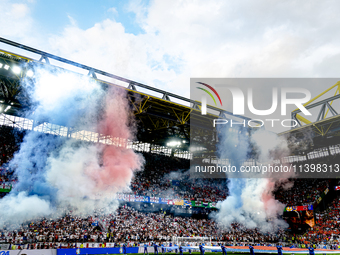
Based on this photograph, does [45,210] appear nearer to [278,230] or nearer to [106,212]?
[106,212]

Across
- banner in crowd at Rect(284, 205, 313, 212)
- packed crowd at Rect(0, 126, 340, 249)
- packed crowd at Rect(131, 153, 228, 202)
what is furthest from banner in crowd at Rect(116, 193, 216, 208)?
banner in crowd at Rect(284, 205, 313, 212)

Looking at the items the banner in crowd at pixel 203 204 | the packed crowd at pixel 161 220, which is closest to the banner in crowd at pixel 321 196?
the packed crowd at pixel 161 220

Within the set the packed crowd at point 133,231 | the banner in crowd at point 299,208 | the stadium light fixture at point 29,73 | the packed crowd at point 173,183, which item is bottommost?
the packed crowd at point 133,231

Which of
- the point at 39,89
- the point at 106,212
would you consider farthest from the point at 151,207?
the point at 39,89

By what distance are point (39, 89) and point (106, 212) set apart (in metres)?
13.9

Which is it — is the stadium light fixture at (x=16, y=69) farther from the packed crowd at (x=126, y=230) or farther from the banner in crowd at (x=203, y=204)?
the banner in crowd at (x=203, y=204)

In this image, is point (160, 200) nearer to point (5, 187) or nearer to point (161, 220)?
point (161, 220)

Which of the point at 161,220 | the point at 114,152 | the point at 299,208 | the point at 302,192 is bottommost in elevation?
the point at 161,220

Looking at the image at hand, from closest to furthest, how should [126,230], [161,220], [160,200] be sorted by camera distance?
[126,230]
[161,220]
[160,200]

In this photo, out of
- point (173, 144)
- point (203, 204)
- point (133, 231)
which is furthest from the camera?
point (173, 144)

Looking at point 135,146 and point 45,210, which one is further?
point 135,146

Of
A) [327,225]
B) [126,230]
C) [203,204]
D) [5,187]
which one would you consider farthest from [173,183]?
[5,187]

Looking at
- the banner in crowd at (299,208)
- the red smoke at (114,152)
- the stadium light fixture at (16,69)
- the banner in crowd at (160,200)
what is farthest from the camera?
the banner in crowd at (299,208)

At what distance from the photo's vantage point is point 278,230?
3769cm
